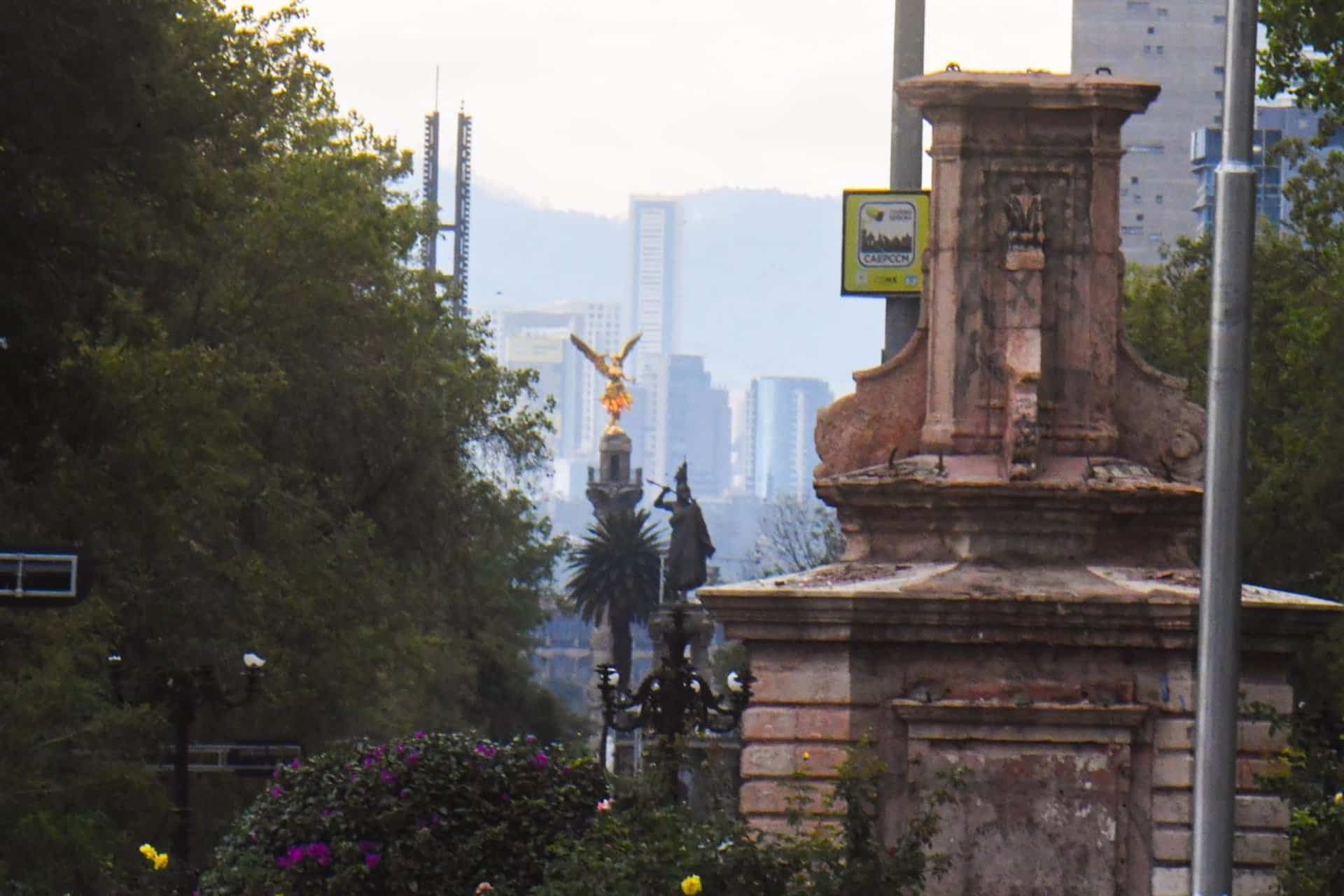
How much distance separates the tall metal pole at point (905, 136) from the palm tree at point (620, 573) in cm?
10282

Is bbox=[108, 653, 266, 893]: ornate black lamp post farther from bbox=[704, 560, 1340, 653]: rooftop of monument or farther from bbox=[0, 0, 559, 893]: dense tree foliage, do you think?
bbox=[704, 560, 1340, 653]: rooftop of monument

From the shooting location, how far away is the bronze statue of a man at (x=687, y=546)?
94875 mm

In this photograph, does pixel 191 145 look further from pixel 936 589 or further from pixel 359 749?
pixel 936 589

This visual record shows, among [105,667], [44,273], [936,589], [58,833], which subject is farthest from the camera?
[105,667]

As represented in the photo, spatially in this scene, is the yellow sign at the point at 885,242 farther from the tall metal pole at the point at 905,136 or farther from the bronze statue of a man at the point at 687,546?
the bronze statue of a man at the point at 687,546

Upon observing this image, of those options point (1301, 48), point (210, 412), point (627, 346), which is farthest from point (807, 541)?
point (210, 412)

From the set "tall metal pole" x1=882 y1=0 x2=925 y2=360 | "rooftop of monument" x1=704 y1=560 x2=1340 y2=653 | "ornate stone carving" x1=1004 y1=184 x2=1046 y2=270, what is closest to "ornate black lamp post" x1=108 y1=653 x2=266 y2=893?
"tall metal pole" x1=882 y1=0 x2=925 y2=360

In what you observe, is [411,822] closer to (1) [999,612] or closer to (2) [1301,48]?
(1) [999,612]

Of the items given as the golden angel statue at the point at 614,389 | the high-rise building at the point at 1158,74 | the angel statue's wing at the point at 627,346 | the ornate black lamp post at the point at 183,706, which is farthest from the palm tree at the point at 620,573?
the ornate black lamp post at the point at 183,706

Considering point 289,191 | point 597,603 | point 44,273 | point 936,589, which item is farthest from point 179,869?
point 597,603

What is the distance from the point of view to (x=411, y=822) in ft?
55.0

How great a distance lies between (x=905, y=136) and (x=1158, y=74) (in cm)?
15859

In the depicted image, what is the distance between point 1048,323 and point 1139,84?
1359 mm

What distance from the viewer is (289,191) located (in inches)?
1496
